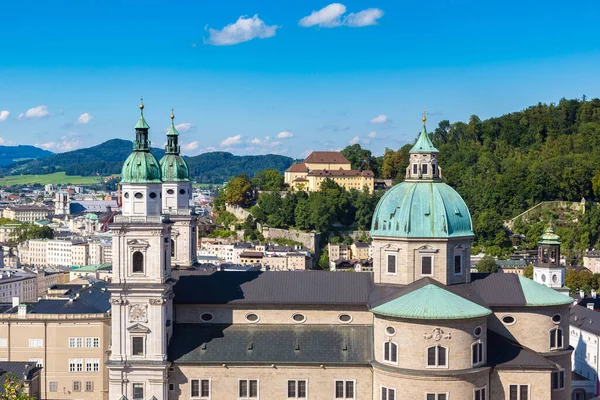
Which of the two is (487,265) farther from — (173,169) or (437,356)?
(437,356)

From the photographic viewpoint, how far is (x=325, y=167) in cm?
17825

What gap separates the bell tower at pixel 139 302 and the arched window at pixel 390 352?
14.0 meters

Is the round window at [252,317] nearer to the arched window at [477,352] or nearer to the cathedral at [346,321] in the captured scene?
the cathedral at [346,321]

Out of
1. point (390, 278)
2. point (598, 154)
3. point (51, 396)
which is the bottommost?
point (51, 396)

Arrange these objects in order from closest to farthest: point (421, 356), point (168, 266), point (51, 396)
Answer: point (421, 356) → point (168, 266) → point (51, 396)

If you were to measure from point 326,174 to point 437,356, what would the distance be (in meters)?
121

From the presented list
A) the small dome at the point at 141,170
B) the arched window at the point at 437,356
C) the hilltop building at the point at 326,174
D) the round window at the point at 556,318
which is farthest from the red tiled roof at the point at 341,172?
the arched window at the point at 437,356

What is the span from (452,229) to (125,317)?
22.4 metres

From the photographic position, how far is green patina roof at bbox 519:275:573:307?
5612cm

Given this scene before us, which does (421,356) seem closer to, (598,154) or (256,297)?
(256,297)

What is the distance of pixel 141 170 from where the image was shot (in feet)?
178

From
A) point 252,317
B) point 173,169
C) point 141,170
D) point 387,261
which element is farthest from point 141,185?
point 173,169

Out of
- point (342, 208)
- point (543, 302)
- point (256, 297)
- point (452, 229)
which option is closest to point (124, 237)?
point (256, 297)

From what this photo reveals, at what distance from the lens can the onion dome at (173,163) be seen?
72438 mm
